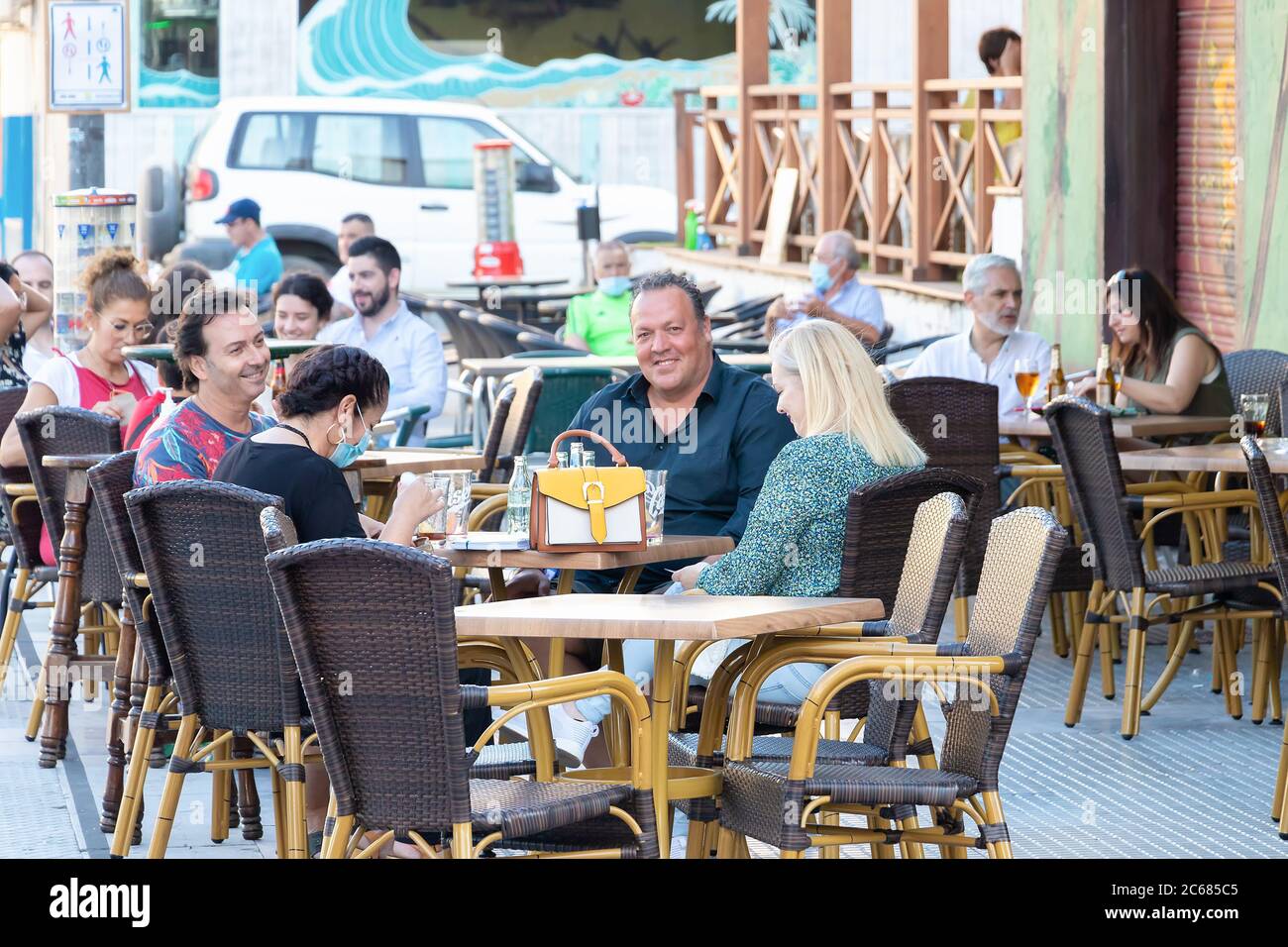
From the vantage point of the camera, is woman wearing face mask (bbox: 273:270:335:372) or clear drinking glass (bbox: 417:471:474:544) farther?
woman wearing face mask (bbox: 273:270:335:372)

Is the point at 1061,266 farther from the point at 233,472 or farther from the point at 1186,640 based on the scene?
the point at 233,472

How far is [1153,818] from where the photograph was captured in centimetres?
579

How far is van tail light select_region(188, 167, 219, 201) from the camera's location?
1888 cm

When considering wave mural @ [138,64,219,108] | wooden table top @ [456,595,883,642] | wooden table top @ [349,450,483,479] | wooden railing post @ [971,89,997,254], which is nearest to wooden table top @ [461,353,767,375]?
wooden table top @ [349,450,483,479]

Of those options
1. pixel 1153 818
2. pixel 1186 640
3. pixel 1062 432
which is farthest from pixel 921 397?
pixel 1153 818

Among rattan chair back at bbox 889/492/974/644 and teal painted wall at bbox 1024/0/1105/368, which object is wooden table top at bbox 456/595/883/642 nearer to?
rattan chair back at bbox 889/492/974/644

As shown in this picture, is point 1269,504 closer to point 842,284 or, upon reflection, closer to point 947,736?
point 947,736

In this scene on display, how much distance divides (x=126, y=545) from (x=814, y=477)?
1671 millimetres

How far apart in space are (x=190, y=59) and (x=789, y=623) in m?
25.5

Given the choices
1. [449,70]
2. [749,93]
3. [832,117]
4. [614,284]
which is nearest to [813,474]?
[614,284]

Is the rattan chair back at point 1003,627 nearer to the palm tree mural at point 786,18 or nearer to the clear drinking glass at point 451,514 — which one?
the clear drinking glass at point 451,514

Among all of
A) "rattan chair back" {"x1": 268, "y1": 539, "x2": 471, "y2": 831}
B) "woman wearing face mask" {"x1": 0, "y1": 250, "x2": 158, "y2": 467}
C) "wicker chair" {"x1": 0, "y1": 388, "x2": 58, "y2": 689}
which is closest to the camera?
"rattan chair back" {"x1": 268, "y1": 539, "x2": 471, "y2": 831}

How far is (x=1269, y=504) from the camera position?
5.52 metres

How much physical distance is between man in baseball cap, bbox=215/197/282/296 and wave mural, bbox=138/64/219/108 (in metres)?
14.7
